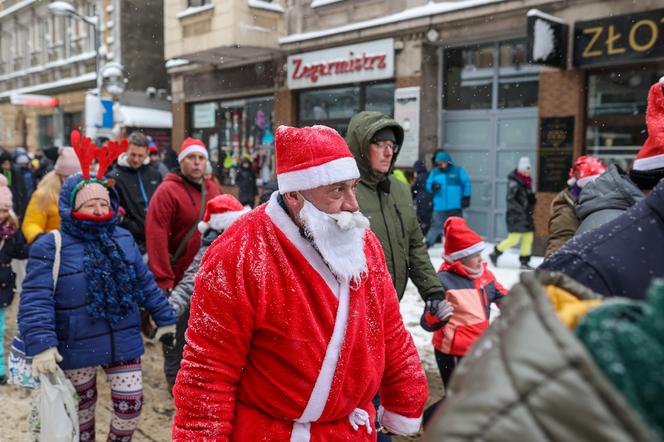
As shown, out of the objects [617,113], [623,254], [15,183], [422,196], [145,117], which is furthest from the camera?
[145,117]

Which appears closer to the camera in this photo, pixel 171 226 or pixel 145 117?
pixel 171 226

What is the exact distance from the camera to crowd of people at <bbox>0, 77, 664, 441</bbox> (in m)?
0.69

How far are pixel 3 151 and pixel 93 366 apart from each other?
8628mm

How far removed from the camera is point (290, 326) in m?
1.99

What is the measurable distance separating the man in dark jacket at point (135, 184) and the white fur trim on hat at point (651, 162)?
457 cm

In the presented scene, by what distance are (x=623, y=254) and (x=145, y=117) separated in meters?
21.8

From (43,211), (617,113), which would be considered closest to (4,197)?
(43,211)

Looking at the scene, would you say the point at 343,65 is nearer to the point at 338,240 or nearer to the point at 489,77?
the point at 489,77

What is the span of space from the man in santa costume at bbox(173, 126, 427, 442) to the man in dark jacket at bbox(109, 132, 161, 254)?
387cm

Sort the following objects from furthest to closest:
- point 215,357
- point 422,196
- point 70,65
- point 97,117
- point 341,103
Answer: point 70,65
point 341,103
point 97,117
point 422,196
point 215,357

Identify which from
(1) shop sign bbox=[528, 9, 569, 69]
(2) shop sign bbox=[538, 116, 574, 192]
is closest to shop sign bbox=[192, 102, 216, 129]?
(2) shop sign bbox=[538, 116, 574, 192]

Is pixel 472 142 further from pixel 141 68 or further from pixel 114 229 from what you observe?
pixel 141 68

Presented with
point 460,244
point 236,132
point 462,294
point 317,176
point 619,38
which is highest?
point 619,38

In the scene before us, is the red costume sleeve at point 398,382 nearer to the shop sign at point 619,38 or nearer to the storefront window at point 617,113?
the shop sign at point 619,38
